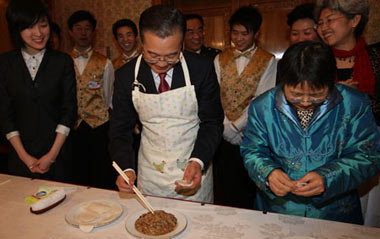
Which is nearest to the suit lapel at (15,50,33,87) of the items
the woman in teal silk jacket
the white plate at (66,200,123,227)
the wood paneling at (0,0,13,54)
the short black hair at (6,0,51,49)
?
the short black hair at (6,0,51,49)

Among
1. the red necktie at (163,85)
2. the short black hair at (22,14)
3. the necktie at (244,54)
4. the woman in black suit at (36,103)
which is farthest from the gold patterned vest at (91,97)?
the red necktie at (163,85)

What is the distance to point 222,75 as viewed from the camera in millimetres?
2756

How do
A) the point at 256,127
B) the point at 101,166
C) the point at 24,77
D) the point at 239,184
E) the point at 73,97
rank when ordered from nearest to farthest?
1. the point at 256,127
2. the point at 24,77
3. the point at 73,97
4. the point at 239,184
5. the point at 101,166

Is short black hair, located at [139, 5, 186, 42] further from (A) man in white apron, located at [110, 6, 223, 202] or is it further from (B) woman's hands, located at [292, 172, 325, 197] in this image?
(B) woman's hands, located at [292, 172, 325, 197]

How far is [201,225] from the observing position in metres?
1.22

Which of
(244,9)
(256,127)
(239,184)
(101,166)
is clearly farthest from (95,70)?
(256,127)

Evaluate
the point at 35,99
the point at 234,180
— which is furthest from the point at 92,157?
the point at 234,180

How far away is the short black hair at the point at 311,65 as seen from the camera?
1.21m

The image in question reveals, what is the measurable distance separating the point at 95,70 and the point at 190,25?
1.16 m

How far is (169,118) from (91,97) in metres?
1.90

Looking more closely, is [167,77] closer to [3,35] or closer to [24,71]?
[24,71]

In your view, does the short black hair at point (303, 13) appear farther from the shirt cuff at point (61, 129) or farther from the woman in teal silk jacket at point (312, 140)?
the shirt cuff at point (61, 129)

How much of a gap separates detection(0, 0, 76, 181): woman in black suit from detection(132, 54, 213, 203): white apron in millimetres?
733

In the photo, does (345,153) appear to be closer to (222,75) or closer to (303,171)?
(303,171)
